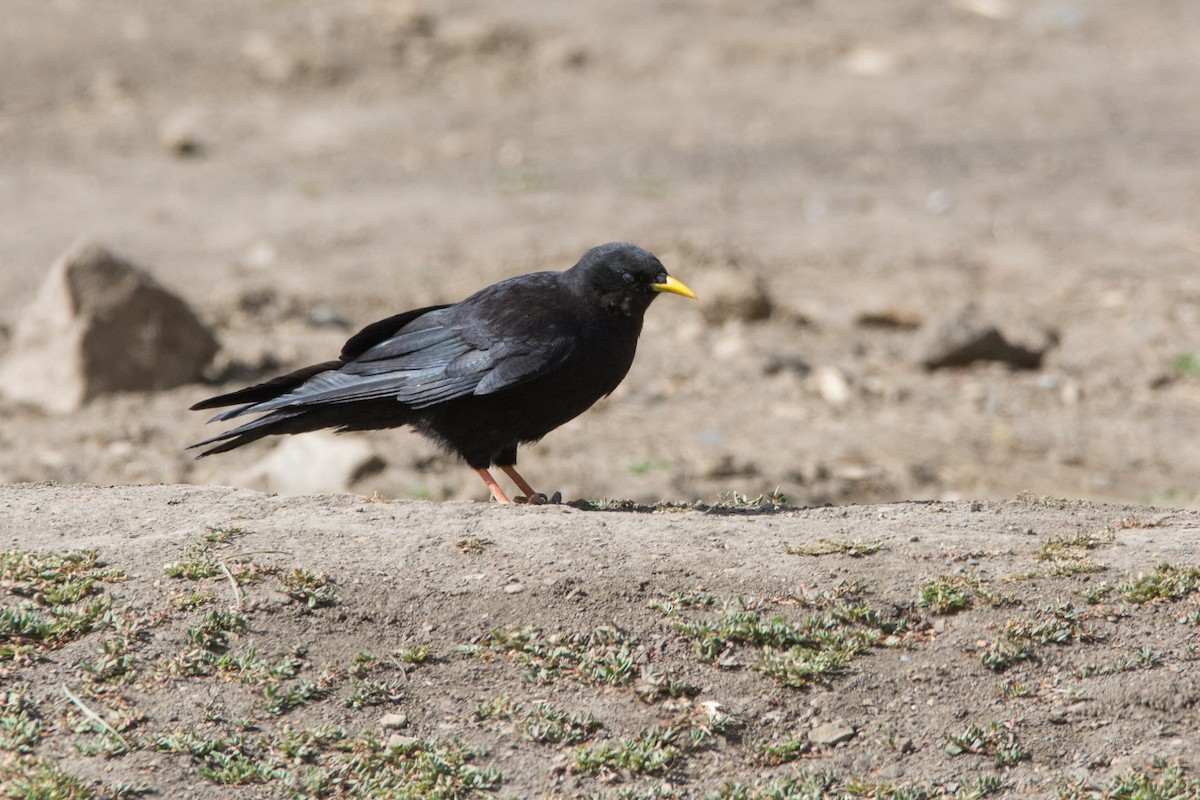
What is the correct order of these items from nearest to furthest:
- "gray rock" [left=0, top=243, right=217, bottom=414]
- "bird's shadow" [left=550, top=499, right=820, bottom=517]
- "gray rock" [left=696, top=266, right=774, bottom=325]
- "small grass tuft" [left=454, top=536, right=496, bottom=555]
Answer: "small grass tuft" [left=454, top=536, right=496, bottom=555] < "bird's shadow" [left=550, top=499, right=820, bottom=517] < "gray rock" [left=0, top=243, right=217, bottom=414] < "gray rock" [left=696, top=266, right=774, bottom=325]

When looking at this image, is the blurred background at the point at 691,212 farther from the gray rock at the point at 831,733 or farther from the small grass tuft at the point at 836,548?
the gray rock at the point at 831,733

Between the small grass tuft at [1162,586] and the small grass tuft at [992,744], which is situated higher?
the small grass tuft at [1162,586]

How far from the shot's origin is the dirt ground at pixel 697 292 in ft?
15.0

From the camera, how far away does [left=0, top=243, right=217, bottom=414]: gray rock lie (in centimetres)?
968

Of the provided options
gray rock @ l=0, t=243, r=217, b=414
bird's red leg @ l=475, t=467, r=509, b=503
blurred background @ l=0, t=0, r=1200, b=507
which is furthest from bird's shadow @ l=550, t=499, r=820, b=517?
gray rock @ l=0, t=243, r=217, b=414

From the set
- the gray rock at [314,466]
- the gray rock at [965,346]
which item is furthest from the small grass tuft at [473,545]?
the gray rock at [965,346]

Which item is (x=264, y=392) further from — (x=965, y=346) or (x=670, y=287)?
(x=965, y=346)

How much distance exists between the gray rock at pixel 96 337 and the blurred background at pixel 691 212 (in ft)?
0.45

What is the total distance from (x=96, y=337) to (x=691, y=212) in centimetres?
600

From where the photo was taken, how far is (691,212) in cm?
1393

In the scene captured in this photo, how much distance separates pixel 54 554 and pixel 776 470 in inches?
189

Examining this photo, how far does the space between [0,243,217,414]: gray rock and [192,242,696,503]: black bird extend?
4.03m

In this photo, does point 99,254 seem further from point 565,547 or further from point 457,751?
point 457,751

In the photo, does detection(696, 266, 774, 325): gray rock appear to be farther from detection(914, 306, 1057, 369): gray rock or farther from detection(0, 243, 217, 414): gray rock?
detection(0, 243, 217, 414): gray rock
